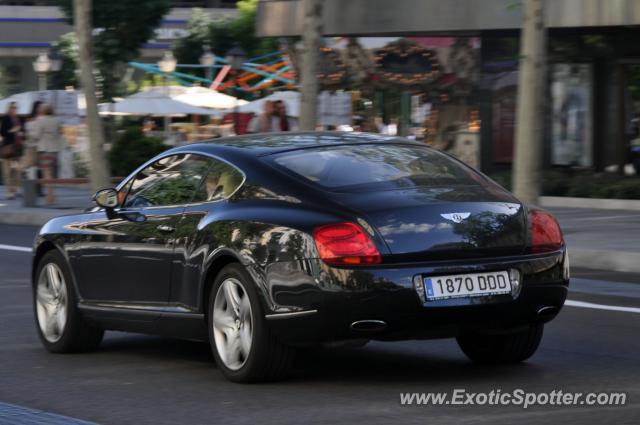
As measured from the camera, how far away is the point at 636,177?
2459 cm

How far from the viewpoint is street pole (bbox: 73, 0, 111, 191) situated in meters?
24.5

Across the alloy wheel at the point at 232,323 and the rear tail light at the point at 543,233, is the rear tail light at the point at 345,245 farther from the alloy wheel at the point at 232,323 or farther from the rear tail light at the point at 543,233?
the rear tail light at the point at 543,233

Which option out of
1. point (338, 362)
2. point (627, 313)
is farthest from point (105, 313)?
point (627, 313)

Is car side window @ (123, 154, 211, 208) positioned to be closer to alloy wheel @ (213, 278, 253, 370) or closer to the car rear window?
the car rear window

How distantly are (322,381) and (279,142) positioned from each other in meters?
1.41

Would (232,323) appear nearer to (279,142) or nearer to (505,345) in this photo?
(279,142)

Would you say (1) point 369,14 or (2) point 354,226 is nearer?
(2) point 354,226

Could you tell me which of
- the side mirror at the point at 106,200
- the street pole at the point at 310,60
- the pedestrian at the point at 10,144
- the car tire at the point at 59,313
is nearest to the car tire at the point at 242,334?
the side mirror at the point at 106,200

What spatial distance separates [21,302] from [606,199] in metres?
13.4

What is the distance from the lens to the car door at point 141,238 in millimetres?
8141

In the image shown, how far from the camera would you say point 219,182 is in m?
7.98

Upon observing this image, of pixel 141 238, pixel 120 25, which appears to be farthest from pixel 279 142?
pixel 120 25

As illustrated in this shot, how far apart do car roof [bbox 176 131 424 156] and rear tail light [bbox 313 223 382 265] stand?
101 cm

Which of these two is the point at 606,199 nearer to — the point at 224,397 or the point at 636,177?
the point at 636,177
